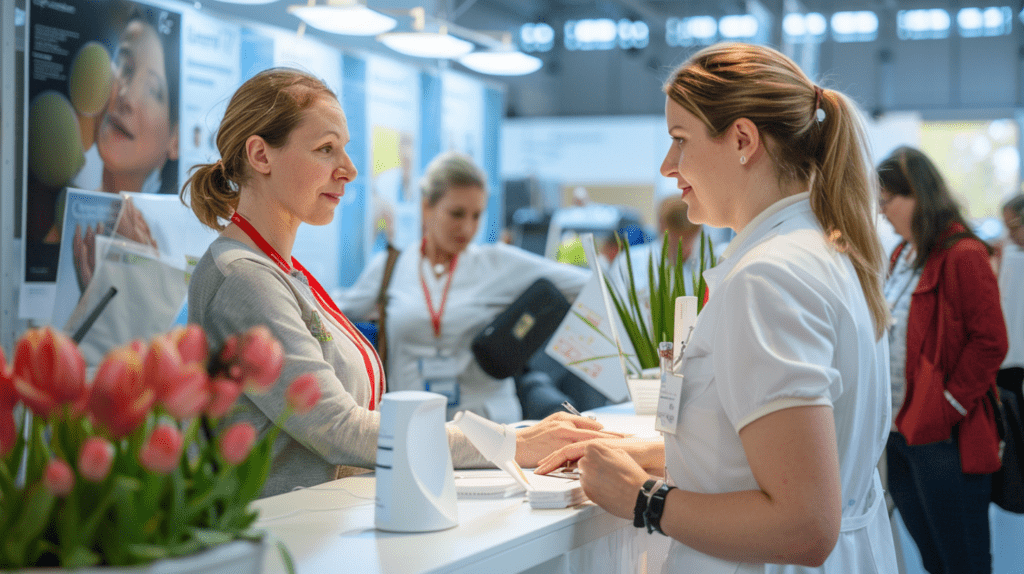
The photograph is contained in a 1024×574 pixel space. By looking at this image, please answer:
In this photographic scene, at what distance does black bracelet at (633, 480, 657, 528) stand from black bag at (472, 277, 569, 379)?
6.25ft

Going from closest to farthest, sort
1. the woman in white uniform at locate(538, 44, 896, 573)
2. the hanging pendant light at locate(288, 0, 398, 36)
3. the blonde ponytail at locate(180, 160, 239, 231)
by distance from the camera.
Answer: the woman in white uniform at locate(538, 44, 896, 573) < the blonde ponytail at locate(180, 160, 239, 231) < the hanging pendant light at locate(288, 0, 398, 36)

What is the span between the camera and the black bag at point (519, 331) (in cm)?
316

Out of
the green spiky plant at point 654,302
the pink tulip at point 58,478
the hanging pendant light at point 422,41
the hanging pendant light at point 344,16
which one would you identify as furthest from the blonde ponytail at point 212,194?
the hanging pendant light at point 422,41

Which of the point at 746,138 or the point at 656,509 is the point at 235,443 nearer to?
the point at 656,509

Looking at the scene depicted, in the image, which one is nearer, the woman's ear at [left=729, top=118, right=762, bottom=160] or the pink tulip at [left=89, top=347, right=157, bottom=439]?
the pink tulip at [left=89, top=347, right=157, bottom=439]

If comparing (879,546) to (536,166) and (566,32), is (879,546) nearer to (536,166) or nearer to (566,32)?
(536,166)

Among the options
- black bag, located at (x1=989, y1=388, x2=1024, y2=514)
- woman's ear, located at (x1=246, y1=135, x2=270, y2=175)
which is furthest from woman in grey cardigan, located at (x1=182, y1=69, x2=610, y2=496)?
black bag, located at (x1=989, y1=388, x2=1024, y2=514)

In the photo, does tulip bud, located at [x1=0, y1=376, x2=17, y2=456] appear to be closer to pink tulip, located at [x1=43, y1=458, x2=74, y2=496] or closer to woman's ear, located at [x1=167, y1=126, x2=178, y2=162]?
pink tulip, located at [x1=43, y1=458, x2=74, y2=496]

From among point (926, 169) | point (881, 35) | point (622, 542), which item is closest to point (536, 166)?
point (881, 35)

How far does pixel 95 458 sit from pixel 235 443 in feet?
0.37

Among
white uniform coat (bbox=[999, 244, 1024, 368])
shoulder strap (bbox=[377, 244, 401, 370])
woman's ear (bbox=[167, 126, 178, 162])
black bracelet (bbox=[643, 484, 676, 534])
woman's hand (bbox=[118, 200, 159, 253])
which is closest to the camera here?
black bracelet (bbox=[643, 484, 676, 534])

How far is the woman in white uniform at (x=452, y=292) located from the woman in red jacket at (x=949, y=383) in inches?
49.7

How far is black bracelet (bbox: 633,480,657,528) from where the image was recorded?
1244mm

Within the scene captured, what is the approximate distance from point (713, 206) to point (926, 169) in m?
1.98
